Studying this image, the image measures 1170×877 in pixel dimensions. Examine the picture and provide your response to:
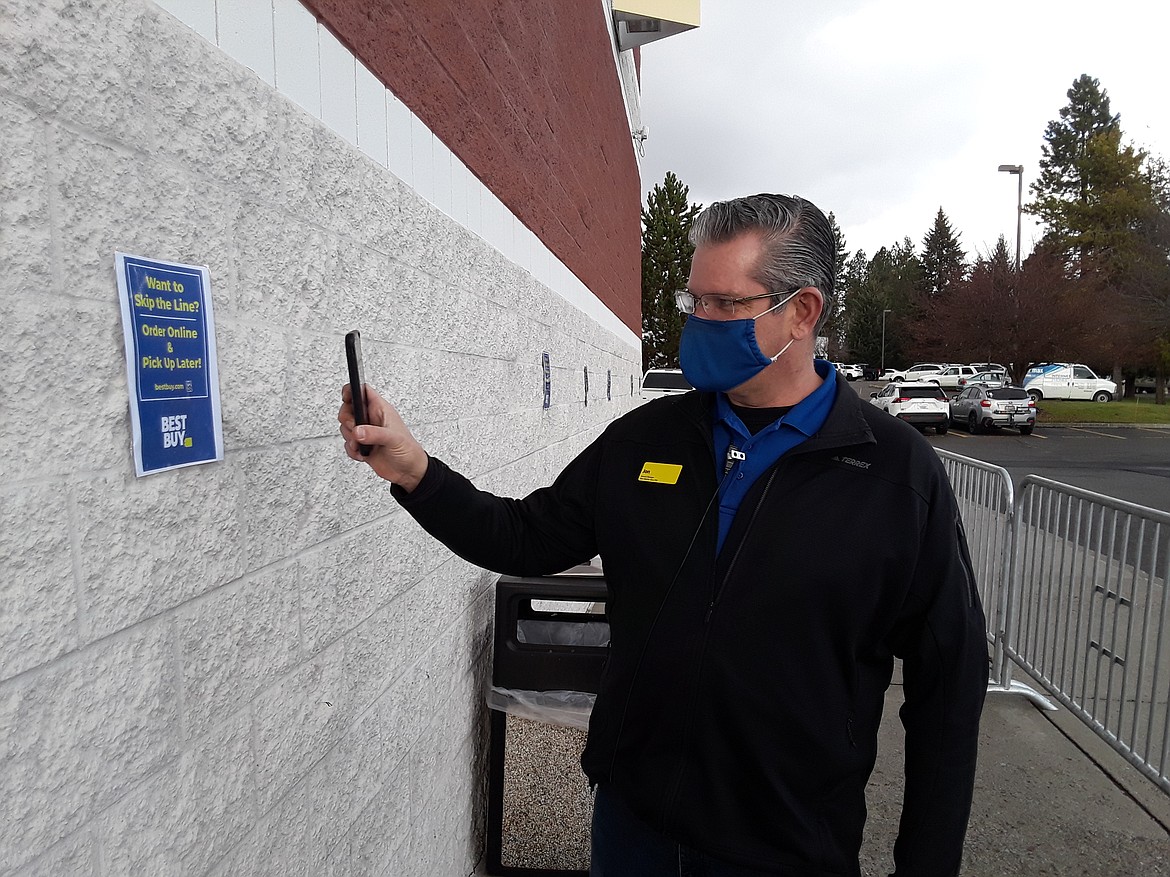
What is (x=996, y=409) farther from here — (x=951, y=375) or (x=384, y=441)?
(x=384, y=441)

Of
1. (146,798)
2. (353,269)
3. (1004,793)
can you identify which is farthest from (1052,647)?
(146,798)

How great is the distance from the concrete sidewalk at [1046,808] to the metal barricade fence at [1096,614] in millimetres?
165

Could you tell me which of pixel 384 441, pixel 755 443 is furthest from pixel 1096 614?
pixel 384 441

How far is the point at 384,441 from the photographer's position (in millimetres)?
1670

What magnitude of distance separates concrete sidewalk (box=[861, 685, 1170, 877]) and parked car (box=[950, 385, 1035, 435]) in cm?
2215

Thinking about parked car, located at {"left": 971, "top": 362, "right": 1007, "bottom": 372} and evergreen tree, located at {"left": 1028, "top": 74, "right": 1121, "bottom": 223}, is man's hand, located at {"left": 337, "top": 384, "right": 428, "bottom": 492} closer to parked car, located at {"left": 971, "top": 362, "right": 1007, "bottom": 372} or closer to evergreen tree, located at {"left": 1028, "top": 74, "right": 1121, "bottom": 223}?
parked car, located at {"left": 971, "top": 362, "right": 1007, "bottom": 372}

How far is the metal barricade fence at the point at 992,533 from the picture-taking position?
5164mm

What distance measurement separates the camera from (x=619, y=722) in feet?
6.37

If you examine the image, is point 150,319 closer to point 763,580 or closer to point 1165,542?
point 763,580

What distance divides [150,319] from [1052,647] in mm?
4918

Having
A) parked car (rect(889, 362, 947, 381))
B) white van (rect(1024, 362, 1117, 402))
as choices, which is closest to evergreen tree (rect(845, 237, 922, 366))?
parked car (rect(889, 362, 947, 381))

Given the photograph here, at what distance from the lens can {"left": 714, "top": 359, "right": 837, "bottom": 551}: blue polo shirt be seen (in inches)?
75.0

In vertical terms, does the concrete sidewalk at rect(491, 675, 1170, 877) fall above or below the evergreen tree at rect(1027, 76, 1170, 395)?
below

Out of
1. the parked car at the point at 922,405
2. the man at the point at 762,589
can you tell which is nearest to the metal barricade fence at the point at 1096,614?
the man at the point at 762,589
